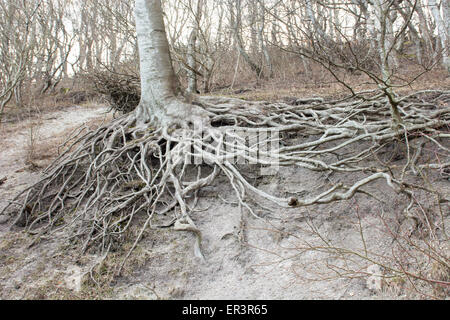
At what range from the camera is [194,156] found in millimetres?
4578

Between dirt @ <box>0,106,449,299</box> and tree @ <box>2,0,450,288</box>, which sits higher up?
tree @ <box>2,0,450,288</box>

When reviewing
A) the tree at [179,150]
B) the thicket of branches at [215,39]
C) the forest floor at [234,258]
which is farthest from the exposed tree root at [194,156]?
the thicket of branches at [215,39]

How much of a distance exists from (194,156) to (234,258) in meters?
1.51

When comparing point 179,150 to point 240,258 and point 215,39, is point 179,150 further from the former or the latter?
point 215,39

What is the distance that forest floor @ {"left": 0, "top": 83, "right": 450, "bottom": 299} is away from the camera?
3176 mm

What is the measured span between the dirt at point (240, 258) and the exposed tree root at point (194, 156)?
0.71ft

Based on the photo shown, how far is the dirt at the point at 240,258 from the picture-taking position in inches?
124

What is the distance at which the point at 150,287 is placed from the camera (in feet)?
11.0

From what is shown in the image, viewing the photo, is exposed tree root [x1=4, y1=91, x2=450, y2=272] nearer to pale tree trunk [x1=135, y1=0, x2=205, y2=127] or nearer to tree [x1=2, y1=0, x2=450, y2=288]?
tree [x1=2, y1=0, x2=450, y2=288]

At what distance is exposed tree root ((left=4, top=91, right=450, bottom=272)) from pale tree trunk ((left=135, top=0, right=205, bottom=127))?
279 mm

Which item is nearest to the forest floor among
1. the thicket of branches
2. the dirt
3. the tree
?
the dirt
